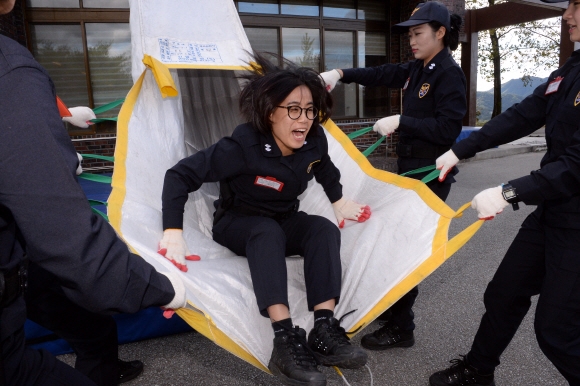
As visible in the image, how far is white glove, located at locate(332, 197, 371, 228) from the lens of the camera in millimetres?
2229

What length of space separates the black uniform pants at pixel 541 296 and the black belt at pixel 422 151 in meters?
0.66

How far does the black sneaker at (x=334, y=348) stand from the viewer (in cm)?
152

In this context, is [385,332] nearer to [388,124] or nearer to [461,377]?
[461,377]

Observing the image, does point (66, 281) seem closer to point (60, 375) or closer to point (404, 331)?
point (60, 375)

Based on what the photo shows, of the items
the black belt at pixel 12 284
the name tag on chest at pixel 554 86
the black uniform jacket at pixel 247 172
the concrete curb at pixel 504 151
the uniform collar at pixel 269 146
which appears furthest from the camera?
the concrete curb at pixel 504 151

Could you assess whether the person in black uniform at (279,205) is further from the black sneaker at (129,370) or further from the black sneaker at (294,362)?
the black sneaker at (129,370)

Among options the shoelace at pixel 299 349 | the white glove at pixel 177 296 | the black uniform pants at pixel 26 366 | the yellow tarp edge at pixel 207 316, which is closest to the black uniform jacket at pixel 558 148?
the yellow tarp edge at pixel 207 316

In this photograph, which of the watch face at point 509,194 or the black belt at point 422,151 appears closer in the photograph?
the watch face at point 509,194

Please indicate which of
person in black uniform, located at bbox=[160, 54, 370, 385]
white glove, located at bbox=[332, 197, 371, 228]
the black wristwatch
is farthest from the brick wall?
the black wristwatch

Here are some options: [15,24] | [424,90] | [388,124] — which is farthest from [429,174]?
[15,24]

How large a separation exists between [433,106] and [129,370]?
1988 millimetres

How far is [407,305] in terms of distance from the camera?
232cm

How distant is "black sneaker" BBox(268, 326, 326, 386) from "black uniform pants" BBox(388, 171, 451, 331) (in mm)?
866

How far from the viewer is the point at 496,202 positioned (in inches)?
62.2
